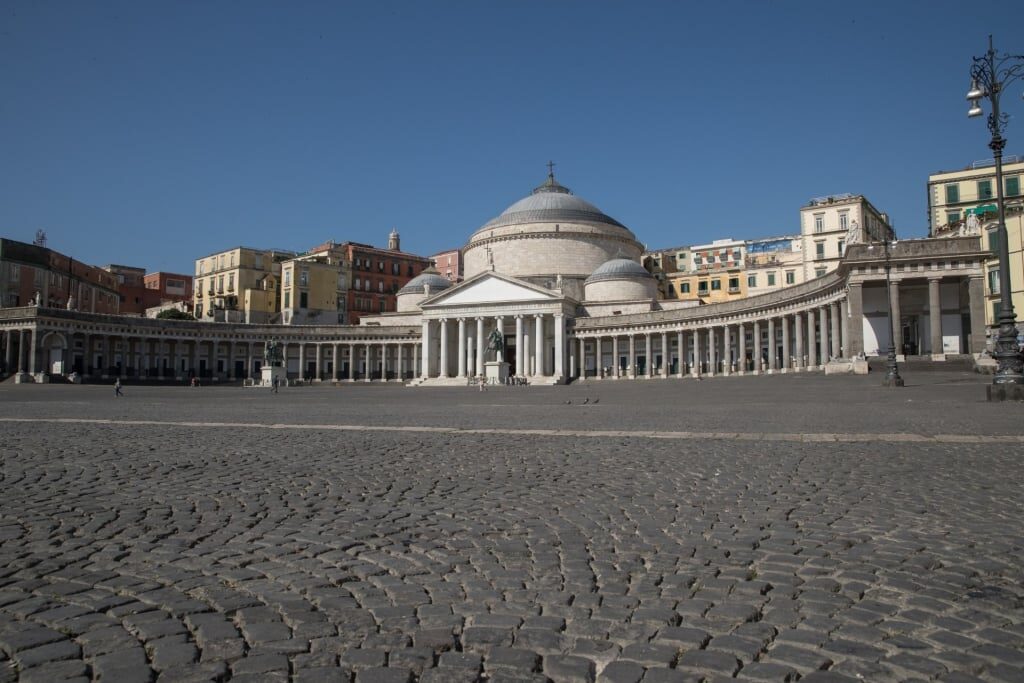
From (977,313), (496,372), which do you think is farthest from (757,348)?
(496,372)

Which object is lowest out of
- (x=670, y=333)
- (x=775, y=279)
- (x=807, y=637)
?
(x=807, y=637)

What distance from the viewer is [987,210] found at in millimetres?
59469

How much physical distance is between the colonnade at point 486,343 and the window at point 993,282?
36051 millimetres

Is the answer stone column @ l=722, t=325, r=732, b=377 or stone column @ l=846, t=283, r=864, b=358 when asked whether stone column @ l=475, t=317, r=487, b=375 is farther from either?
stone column @ l=846, t=283, r=864, b=358

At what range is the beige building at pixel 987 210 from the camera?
2010 inches

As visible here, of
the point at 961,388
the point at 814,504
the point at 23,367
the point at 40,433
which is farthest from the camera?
the point at 23,367

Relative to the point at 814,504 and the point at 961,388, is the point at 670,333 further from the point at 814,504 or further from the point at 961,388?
the point at 814,504

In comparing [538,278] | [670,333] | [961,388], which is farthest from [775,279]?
[961,388]

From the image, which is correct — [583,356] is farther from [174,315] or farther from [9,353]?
[9,353]

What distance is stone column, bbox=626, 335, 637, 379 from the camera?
72.7 metres

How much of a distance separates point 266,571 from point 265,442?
7.43 meters

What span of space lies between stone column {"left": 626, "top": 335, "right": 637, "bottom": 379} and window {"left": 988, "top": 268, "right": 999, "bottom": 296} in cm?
3027

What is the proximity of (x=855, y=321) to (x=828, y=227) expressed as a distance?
95.3 ft

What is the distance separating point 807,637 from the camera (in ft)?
10.6
